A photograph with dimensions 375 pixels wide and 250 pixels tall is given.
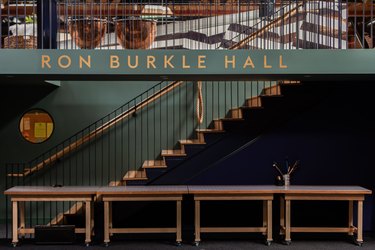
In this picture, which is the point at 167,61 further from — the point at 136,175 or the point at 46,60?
the point at 136,175

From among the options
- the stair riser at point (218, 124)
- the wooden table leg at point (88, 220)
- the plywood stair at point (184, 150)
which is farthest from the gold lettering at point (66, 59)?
the stair riser at point (218, 124)

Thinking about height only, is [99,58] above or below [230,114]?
above

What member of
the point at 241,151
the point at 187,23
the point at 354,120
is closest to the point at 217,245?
the point at 241,151

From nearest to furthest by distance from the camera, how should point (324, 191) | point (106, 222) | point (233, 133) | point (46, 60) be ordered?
point (46, 60)
point (324, 191)
point (106, 222)
point (233, 133)

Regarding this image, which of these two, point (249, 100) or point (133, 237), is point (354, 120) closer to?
point (249, 100)

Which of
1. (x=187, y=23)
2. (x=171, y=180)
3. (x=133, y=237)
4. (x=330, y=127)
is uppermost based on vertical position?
(x=187, y=23)

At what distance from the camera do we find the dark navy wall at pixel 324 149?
8.66m

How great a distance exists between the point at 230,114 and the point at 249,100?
0.50 m

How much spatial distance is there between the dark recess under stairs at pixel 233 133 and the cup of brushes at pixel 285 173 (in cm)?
60

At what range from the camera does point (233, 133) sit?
8.51 metres

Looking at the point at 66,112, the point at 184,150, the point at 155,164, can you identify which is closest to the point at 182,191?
the point at 184,150

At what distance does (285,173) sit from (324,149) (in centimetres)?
73

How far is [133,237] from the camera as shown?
832cm

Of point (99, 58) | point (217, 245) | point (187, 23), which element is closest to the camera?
point (99, 58)
